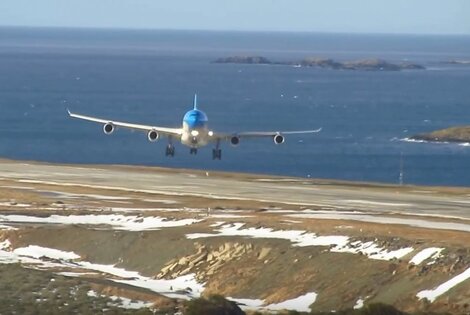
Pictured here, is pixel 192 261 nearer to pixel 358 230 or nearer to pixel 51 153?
pixel 358 230

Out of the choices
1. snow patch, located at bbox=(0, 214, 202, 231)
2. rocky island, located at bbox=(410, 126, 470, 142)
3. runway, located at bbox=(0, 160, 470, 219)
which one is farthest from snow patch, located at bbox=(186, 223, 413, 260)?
rocky island, located at bbox=(410, 126, 470, 142)

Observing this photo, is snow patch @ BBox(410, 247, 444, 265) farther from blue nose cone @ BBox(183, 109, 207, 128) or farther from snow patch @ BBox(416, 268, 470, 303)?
blue nose cone @ BBox(183, 109, 207, 128)

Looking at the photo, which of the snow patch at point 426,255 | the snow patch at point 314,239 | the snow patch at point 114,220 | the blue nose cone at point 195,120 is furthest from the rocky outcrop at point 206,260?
the blue nose cone at point 195,120

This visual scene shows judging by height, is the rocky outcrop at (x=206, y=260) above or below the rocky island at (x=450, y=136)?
above

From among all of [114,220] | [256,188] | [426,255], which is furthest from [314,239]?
[256,188]

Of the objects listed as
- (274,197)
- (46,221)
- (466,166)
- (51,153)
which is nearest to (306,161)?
(466,166)

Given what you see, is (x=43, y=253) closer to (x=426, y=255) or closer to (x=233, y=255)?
(x=233, y=255)

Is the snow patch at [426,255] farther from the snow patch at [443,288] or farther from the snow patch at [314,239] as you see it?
the snow patch at [443,288]
